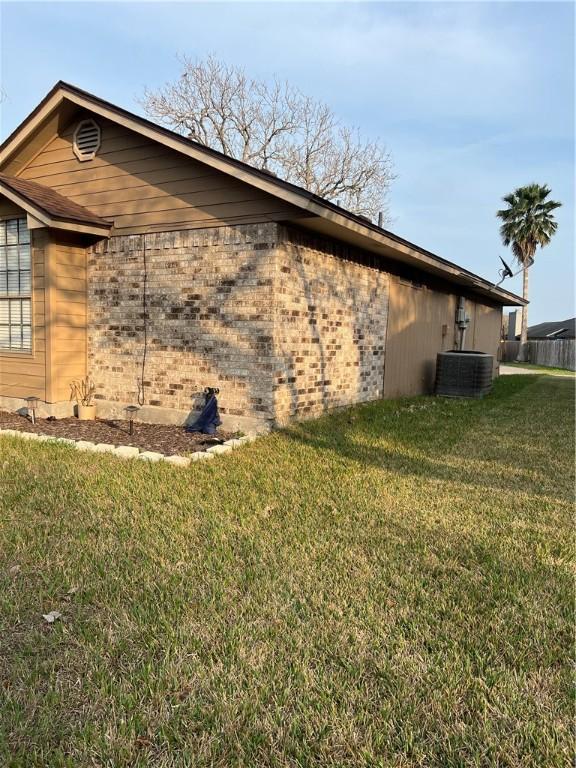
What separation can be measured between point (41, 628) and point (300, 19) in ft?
26.0

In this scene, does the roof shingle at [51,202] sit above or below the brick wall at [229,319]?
above

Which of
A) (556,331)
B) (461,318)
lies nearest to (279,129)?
(461,318)

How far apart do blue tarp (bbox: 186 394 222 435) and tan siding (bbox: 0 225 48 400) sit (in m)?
2.54

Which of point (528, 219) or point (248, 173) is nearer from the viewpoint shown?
point (248, 173)

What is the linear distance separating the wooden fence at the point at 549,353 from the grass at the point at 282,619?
103 ft

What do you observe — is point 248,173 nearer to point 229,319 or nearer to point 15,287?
point 229,319

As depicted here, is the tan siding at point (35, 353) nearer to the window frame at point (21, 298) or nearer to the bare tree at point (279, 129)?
the window frame at point (21, 298)

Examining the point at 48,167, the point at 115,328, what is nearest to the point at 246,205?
the point at 115,328

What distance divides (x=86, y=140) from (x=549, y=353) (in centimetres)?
3388

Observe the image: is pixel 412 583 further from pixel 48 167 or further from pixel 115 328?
pixel 48 167

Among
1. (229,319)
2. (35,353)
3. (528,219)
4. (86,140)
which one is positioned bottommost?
(35,353)

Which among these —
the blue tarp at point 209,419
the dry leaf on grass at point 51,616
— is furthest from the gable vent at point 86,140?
the dry leaf on grass at point 51,616

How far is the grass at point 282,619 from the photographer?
1.67m

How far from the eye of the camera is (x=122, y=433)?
6.50 metres
